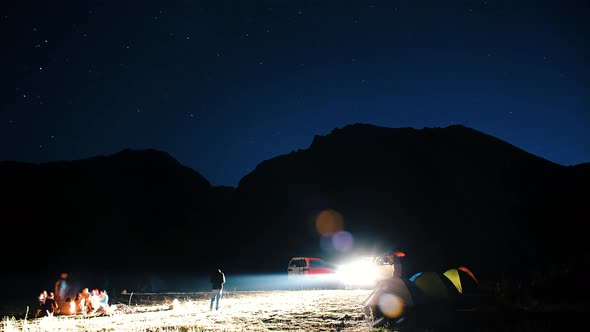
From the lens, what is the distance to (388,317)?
1055 cm

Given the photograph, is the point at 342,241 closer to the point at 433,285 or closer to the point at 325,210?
the point at 325,210

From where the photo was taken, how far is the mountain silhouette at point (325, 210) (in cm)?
4962

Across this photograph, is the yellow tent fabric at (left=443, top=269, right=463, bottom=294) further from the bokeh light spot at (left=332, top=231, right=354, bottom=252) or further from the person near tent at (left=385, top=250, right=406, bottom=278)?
the bokeh light spot at (left=332, top=231, right=354, bottom=252)

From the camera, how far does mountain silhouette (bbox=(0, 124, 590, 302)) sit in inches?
1954

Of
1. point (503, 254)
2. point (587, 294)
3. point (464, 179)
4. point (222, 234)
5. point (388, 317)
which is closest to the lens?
point (388, 317)

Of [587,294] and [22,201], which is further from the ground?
[22,201]

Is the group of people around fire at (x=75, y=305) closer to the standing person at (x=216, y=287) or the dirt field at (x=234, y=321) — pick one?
the dirt field at (x=234, y=321)

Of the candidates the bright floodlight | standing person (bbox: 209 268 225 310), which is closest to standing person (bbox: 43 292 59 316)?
standing person (bbox: 209 268 225 310)

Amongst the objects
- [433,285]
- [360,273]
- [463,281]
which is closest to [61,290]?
[433,285]

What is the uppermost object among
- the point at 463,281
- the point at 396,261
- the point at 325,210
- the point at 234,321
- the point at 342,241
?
the point at 325,210

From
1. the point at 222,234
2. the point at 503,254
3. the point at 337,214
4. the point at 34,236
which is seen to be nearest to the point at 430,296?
the point at 503,254

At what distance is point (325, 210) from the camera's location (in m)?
75.5

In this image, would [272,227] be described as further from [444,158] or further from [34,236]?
[34,236]

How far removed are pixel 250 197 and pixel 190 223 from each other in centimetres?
1821
